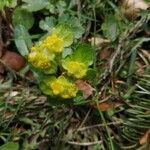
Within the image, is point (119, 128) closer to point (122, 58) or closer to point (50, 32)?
point (122, 58)

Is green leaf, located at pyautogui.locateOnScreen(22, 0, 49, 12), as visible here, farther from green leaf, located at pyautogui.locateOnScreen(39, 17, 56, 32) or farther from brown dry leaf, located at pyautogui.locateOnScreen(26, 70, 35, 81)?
brown dry leaf, located at pyautogui.locateOnScreen(26, 70, 35, 81)

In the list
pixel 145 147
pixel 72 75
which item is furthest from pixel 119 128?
pixel 72 75

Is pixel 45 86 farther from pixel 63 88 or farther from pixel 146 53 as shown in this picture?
pixel 146 53

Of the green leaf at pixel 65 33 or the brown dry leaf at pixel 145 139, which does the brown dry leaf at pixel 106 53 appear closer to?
the green leaf at pixel 65 33

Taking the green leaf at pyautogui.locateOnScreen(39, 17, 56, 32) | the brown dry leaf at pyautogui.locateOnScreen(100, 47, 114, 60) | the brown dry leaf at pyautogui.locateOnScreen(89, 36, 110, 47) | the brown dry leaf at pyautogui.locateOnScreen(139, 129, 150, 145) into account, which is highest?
the green leaf at pyautogui.locateOnScreen(39, 17, 56, 32)

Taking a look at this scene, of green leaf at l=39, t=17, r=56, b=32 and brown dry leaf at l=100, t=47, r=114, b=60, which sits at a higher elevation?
green leaf at l=39, t=17, r=56, b=32

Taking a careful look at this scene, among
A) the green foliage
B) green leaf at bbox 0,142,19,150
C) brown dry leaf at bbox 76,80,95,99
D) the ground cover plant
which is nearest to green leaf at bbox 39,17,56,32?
the ground cover plant

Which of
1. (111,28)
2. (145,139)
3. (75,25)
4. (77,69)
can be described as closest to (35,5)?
(75,25)

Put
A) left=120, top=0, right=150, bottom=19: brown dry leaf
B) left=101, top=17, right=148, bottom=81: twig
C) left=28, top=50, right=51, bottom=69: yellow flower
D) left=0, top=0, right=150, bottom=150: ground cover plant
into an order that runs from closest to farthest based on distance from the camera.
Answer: left=28, top=50, right=51, bottom=69: yellow flower
left=0, top=0, right=150, bottom=150: ground cover plant
left=101, top=17, right=148, bottom=81: twig
left=120, top=0, right=150, bottom=19: brown dry leaf
